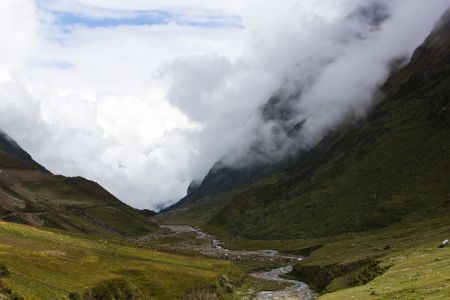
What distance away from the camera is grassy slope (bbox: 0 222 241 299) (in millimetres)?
64188

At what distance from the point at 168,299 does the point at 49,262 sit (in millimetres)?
17727

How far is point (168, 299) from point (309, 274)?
54712 millimetres

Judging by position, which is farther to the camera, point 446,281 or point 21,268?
point 21,268

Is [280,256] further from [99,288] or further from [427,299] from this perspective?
[427,299]

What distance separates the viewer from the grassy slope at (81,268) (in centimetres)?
6419

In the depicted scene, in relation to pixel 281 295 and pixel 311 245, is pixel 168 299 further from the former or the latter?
pixel 311 245

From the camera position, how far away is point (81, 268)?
75.6m

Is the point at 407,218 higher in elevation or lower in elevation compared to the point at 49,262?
higher

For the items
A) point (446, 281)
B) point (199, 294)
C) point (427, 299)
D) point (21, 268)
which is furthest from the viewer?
point (199, 294)

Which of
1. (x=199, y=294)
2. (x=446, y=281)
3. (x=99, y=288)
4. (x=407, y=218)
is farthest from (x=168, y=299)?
(x=407, y=218)

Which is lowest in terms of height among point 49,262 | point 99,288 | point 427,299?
point 427,299

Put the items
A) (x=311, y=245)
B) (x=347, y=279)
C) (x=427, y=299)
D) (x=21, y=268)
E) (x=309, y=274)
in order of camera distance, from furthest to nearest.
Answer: (x=311, y=245)
(x=309, y=274)
(x=347, y=279)
(x=21, y=268)
(x=427, y=299)

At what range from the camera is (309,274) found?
122438 millimetres

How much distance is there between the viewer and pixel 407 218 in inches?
7785
